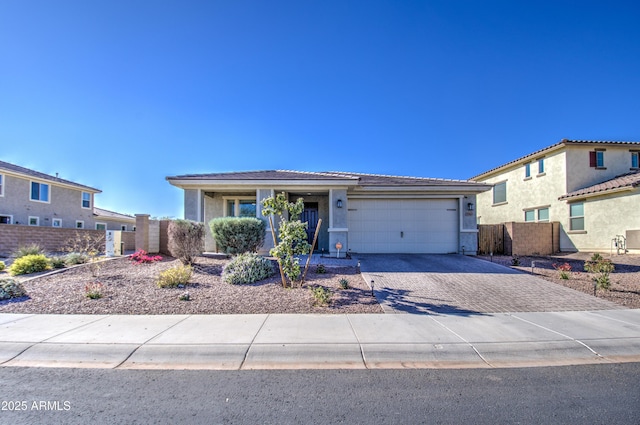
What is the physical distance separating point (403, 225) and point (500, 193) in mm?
11713

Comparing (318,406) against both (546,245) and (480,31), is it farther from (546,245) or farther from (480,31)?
(546,245)

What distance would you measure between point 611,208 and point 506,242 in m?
4.82

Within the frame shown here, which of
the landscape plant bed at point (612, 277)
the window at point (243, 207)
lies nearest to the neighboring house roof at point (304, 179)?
A: the window at point (243, 207)

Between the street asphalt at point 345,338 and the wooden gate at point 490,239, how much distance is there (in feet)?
26.7

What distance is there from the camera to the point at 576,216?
16391 mm

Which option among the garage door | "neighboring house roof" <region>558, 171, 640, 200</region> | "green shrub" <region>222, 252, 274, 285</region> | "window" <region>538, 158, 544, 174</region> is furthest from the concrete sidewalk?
"window" <region>538, 158, 544, 174</region>

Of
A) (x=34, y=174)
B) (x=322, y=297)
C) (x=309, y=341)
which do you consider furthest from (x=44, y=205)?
(x=309, y=341)

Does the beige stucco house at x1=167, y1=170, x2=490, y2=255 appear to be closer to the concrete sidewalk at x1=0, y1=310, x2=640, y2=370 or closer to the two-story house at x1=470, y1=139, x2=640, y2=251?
the two-story house at x1=470, y1=139, x2=640, y2=251

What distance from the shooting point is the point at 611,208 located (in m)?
14.8

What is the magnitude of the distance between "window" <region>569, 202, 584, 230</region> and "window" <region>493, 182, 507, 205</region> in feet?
16.0

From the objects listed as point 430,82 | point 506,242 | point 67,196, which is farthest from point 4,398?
point 67,196

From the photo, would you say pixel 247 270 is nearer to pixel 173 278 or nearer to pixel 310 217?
pixel 173 278

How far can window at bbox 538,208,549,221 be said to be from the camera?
18183mm

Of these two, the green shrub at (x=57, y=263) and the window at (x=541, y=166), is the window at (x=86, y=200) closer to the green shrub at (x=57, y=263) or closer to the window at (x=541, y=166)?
the green shrub at (x=57, y=263)
